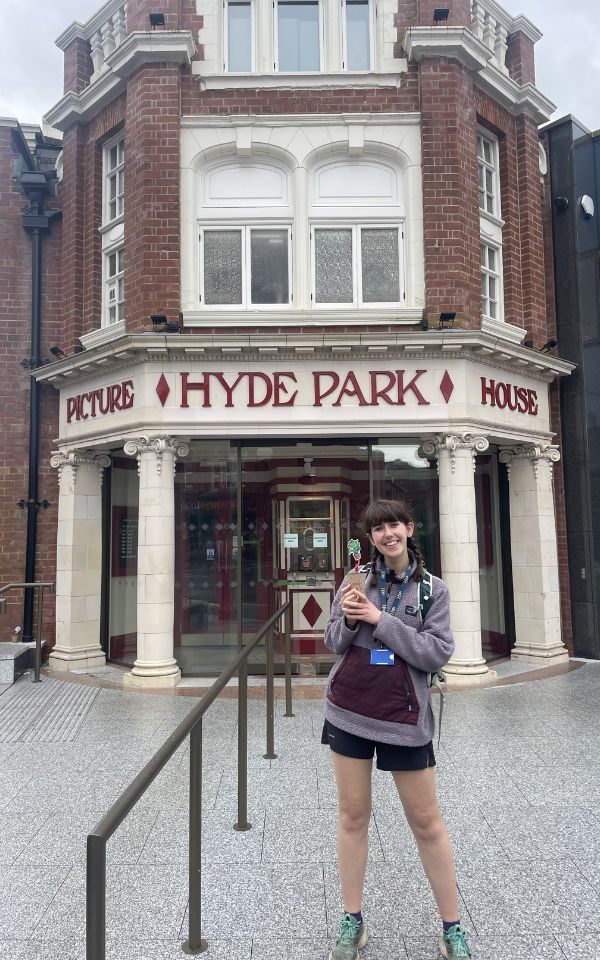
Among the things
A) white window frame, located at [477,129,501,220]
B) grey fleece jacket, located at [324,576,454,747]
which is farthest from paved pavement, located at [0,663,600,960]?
white window frame, located at [477,129,501,220]

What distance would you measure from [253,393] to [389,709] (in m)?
6.26

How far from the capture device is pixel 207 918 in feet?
10.2

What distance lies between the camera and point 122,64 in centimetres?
899

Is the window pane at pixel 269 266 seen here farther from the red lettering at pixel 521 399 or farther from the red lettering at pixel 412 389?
the red lettering at pixel 521 399

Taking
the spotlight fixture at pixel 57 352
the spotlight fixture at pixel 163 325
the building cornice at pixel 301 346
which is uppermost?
the spotlight fixture at pixel 57 352

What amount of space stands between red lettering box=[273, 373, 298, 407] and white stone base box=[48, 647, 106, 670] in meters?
4.63

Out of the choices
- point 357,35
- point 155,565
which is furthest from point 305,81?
point 155,565

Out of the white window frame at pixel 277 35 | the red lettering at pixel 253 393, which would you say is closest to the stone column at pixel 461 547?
the red lettering at pixel 253 393

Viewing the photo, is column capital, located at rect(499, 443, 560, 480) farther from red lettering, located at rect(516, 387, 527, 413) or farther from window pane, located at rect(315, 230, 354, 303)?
window pane, located at rect(315, 230, 354, 303)

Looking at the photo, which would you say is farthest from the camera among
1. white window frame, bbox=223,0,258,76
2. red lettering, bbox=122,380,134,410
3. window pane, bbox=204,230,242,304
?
white window frame, bbox=223,0,258,76

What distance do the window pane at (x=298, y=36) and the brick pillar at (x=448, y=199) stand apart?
1605mm

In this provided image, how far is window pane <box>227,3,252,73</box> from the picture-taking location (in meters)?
9.21

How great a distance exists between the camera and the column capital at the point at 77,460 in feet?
31.7

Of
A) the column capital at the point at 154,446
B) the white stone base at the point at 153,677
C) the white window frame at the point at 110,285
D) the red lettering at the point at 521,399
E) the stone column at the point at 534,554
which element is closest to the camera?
the white stone base at the point at 153,677
